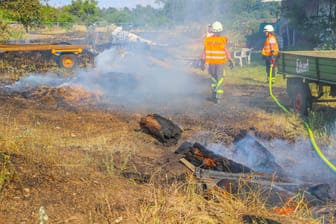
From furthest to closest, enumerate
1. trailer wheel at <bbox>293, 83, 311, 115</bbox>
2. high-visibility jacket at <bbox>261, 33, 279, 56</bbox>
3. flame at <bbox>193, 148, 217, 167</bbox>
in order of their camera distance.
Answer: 1. high-visibility jacket at <bbox>261, 33, 279, 56</bbox>
2. trailer wheel at <bbox>293, 83, 311, 115</bbox>
3. flame at <bbox>193, 148, 217, 167</bbox>

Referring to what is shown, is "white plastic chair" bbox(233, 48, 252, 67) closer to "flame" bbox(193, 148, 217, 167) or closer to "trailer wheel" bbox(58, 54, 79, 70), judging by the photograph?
"trailer wheel" bbox(58, 54, 79, 70)

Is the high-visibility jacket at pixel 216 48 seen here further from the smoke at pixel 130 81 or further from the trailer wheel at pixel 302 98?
the trailer wheel at pixel 302 98

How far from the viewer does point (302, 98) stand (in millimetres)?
9617

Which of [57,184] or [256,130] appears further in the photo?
[256,130]

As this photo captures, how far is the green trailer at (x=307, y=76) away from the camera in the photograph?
27.0 ft

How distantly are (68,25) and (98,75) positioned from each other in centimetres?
2779

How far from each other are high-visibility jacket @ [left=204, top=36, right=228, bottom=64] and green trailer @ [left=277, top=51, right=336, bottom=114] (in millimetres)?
1622

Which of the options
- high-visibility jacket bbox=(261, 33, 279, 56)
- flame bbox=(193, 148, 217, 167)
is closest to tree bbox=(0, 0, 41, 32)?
high-visibility jacket bbox=(261, 33, 279, 56)

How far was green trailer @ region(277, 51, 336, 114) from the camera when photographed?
823cm

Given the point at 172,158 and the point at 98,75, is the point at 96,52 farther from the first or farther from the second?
the point at 172,158

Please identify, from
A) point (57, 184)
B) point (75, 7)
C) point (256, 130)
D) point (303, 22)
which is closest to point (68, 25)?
point (75, 7)

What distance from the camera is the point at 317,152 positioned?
6902mm

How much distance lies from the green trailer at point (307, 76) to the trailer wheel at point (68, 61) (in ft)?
32.9

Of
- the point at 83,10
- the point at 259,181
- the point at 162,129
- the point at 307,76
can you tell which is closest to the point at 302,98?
the point at 307,76
